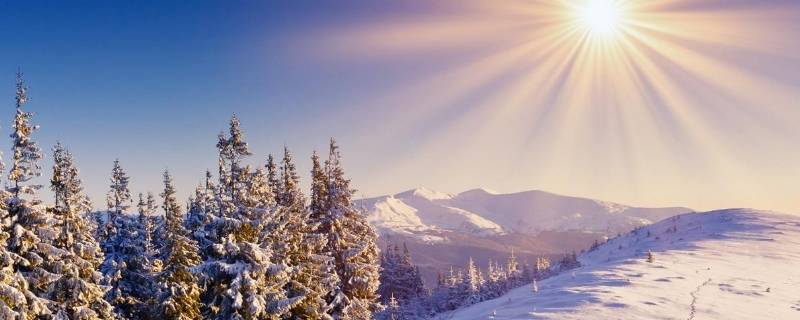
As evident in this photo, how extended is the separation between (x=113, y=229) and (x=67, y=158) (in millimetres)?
9094

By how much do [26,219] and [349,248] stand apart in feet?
54.5

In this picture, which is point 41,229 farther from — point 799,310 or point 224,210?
point 799,310

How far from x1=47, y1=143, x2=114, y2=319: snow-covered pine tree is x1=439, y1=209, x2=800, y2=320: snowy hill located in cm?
1820

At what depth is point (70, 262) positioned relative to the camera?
24.4 metres

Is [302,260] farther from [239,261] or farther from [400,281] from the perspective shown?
[400,281]

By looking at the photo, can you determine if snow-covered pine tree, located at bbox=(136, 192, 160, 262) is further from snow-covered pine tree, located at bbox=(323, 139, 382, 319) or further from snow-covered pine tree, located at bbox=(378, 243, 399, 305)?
snow-covered pine tree, located at bbox=(378, 243, 399, 305)

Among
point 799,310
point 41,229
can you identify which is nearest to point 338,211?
point 41,229

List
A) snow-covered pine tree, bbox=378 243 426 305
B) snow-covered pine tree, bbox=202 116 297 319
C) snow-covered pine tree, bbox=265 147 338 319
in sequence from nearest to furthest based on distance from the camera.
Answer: snow-covered pine tree, bbox=202 116 297 319, snow-covered pine tree, bbox=265 147 338 319, snow-covered pine tree, bbox=378 243 426 305

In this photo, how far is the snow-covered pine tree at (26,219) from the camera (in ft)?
70.1

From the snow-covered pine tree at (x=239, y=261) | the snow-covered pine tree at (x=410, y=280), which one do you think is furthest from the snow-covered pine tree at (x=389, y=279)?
the snow-covered pine tree at (x=239, y=261)

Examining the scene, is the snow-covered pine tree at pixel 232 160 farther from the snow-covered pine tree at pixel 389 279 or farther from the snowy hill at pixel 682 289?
the snow-covered pine tree at pixel 389 279

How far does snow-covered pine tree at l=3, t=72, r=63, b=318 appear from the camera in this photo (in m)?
21.4

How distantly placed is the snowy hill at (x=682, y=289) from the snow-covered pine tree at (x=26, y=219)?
61.4 feet

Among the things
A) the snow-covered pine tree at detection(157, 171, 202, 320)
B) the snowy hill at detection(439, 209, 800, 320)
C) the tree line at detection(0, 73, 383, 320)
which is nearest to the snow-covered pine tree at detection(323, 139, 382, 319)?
the tree line at detection(0, 73, 383, 320)
